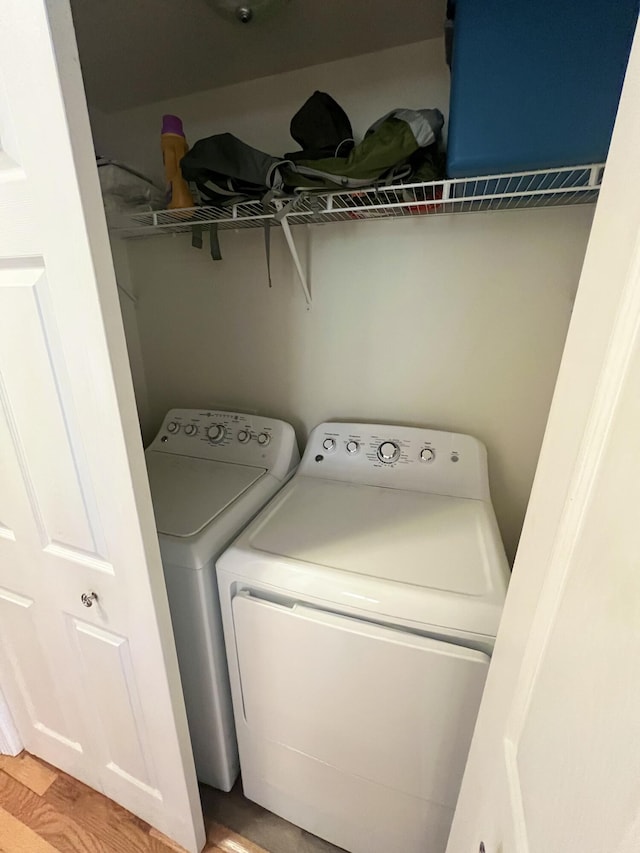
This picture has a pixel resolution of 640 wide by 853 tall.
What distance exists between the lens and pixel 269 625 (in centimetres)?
104

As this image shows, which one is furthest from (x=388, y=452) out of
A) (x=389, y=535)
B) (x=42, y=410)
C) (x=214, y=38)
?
(x=214, y=38)

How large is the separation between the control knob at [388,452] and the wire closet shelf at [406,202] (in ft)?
2.36

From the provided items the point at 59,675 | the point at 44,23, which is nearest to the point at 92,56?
the point at 44,23

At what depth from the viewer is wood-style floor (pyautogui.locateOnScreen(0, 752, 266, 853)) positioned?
1.28 m

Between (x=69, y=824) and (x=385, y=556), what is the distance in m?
1.32

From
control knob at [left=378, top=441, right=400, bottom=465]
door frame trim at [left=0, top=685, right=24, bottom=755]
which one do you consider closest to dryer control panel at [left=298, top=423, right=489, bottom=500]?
control knob at [left=378, top=441, right=400, bottom=465]

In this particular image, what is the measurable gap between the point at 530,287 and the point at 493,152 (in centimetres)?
47

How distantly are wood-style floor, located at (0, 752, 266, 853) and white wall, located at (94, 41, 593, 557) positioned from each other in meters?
1.33

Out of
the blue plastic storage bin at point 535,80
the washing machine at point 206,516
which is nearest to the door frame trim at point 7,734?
the washing machine at point 206,516

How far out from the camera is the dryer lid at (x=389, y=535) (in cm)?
102

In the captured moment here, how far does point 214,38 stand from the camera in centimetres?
118

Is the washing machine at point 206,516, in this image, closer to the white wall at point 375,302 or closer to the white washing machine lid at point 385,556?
the white washing machine lid at point 385,556

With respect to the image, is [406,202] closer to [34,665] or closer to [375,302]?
[375,302]

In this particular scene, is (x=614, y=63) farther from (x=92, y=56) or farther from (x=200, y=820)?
(x=200, y=820)
